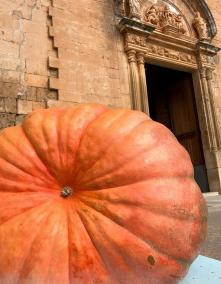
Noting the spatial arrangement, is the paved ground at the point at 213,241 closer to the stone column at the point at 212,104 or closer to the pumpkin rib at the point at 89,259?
the pumpkin rib at the point at 89,259

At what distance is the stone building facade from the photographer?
171 inches

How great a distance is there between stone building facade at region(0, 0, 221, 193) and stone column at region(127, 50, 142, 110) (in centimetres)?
2

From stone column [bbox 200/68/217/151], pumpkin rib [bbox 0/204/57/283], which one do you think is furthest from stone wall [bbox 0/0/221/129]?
pumpkin rib [bbox 0/204/57/283]

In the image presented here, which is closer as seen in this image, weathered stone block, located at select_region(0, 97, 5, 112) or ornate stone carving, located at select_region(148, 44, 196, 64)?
weathered stone block, located at select_region(0, 97, 5, 112)

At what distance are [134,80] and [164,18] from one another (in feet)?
6.26

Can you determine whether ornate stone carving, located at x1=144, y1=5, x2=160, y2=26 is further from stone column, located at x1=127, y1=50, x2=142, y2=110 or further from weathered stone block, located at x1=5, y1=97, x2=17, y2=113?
weathered stone block, located at x1=5, y1=97, x2=17, y2=113

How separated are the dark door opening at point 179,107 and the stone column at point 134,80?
1.77 metres

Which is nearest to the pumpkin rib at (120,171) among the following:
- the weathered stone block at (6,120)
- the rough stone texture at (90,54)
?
the weathered stone block at (6,120)

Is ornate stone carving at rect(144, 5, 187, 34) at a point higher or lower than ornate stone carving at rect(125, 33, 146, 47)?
higher

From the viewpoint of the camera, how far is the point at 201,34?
664 cm

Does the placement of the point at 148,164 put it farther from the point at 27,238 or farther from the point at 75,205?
the point at 27,238

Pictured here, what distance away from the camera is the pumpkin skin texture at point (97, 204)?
881mm

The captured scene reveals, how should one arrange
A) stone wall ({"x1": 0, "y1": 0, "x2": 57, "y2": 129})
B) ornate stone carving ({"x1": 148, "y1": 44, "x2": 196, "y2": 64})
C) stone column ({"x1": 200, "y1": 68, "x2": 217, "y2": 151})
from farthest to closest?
1. stone column ({"x1": 200, "y1": 68, "x2": 217, "y2": 151})
2. ornate stone carving ({"x1": 148, "y1": 44, "x2": 196, "y2": 64})
3. stone wall ({"x1": 0, "y1": 0, "x2": 57, "y2": 129})

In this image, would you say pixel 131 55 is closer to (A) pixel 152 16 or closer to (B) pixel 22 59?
(A) pixel 152 16
